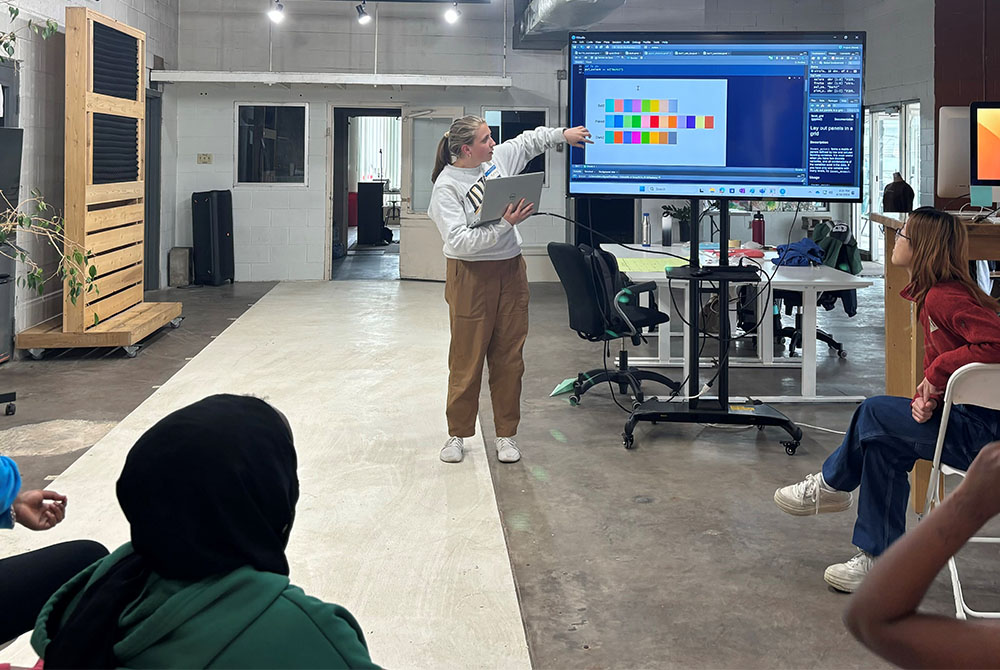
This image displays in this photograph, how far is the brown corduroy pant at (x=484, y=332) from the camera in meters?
4.23

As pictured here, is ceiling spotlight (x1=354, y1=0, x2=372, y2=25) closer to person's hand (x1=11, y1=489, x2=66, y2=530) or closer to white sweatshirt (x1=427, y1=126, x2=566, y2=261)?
white sweatshirt (x1=427, y1=126, x2=566, y2=261)

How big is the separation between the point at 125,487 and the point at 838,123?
3890 mm

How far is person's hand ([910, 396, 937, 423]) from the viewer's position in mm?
2807

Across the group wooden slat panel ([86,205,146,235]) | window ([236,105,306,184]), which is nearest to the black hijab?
wooden slat panel ([86,205,146,235])

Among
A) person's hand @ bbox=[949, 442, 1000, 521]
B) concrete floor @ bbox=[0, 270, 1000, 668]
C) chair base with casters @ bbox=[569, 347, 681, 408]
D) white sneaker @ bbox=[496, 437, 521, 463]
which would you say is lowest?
concrete floor @ bbox=[0, 270, 1000, 668]

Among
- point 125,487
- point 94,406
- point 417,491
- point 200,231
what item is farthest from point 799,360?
point 200,231

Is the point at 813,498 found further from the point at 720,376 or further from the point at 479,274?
the point at 479,274

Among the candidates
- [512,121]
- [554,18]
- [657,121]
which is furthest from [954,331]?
[512,121]

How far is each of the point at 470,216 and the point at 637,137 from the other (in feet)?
2.86

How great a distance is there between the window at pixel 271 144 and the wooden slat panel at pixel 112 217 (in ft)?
13.1

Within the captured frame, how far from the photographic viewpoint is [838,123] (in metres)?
4.36

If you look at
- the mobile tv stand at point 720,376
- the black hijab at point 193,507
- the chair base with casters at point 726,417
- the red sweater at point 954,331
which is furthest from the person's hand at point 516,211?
the black hijab at point 193,507

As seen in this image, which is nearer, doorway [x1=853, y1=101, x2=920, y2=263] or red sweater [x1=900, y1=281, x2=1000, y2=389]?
red sweater [x1=900, y1=281, x2=1000, y2=389]

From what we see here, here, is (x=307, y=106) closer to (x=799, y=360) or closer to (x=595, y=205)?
(x=595, y=205)
